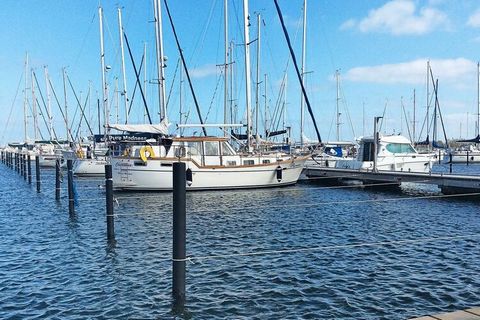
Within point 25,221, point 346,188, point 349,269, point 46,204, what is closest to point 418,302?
point 349,269

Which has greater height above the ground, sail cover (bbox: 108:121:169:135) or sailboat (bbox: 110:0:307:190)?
sail cover (bbox: 108:121:169:135)

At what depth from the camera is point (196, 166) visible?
26.1 metres

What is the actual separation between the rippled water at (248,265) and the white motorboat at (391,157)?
1394cm

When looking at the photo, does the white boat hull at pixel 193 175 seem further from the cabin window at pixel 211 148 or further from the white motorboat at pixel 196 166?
the cabin window at pixel 211 148

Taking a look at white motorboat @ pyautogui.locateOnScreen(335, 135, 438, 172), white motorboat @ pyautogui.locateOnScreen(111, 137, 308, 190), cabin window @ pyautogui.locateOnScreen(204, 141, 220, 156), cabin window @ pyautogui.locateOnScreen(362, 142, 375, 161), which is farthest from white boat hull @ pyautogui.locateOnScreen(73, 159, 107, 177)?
cabin window @ pyautogui.locateOnScreen(362, 142, 375, 161)

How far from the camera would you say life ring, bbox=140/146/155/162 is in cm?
2530

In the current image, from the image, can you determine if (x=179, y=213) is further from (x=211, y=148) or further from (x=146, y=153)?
(x=211, y=148)

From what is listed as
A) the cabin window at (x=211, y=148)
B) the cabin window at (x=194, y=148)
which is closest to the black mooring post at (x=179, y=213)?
the cabin window at (x=194, y=148)

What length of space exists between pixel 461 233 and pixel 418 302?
24.6 ft

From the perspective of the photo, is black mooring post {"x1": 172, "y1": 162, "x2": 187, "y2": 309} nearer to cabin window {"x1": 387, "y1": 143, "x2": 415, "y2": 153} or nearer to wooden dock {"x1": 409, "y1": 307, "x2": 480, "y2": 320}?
wooden dock {"x1": 409, "y1": 307, "x2": 480, "y2": 320}

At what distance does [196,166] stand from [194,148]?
3.95 feet

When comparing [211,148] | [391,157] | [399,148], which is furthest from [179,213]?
[399,148]

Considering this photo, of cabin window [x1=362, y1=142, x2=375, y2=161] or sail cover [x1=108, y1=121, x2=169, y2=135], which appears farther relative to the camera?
cabin window [x1=362, y1=142, x2=375, y2=161]

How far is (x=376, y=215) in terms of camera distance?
59.4 ft
